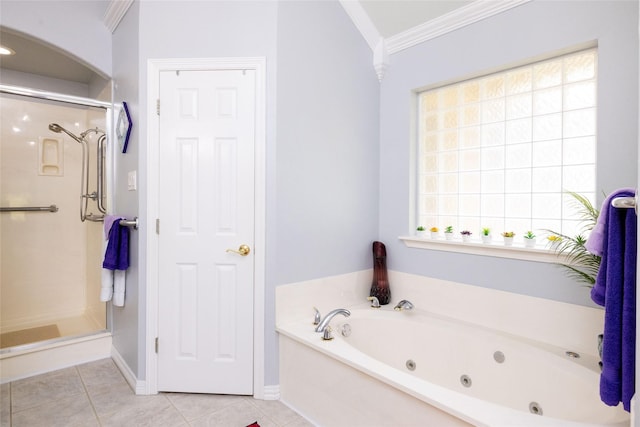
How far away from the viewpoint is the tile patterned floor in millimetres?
1927

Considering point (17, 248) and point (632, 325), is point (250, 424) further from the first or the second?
point (17, 248)

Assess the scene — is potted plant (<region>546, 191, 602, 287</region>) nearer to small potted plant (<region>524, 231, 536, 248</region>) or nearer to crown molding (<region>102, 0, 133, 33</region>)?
small potted plant (<region>524, 231, 536, 248</region>)

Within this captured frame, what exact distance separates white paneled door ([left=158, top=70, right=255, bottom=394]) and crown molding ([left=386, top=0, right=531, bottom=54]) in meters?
1.18

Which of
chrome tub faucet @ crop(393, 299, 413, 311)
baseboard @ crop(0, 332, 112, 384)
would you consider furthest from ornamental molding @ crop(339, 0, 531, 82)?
baseboard @ crop(0, 332, 112, 384)

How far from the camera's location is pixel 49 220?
10.9 ft

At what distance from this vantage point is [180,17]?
2135 mm

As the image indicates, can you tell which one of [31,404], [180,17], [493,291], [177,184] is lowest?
[31,404]

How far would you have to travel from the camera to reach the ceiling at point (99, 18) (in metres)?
2.30

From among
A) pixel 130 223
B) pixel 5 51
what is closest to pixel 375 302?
pixel 130 223

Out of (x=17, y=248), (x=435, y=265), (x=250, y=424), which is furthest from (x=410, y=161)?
(x=17, y=248)

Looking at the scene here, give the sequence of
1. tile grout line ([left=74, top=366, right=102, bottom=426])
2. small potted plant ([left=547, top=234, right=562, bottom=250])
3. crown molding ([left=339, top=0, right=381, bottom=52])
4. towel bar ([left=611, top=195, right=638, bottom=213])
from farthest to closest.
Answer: crown molding ([left=339, top=0, right=381, bottom=52])
tile grout line ([left=74, top=366, right=102, bottom=426])
small potted plant ([left=547, top=234, right=562, bottom=250])
towel bar ([left=611, top=195, right=638, bottom=213])

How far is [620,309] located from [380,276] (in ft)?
5.22

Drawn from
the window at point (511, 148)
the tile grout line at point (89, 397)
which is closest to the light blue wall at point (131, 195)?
the tile grout line at point (89, 397)

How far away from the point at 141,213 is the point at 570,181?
2482 mm
